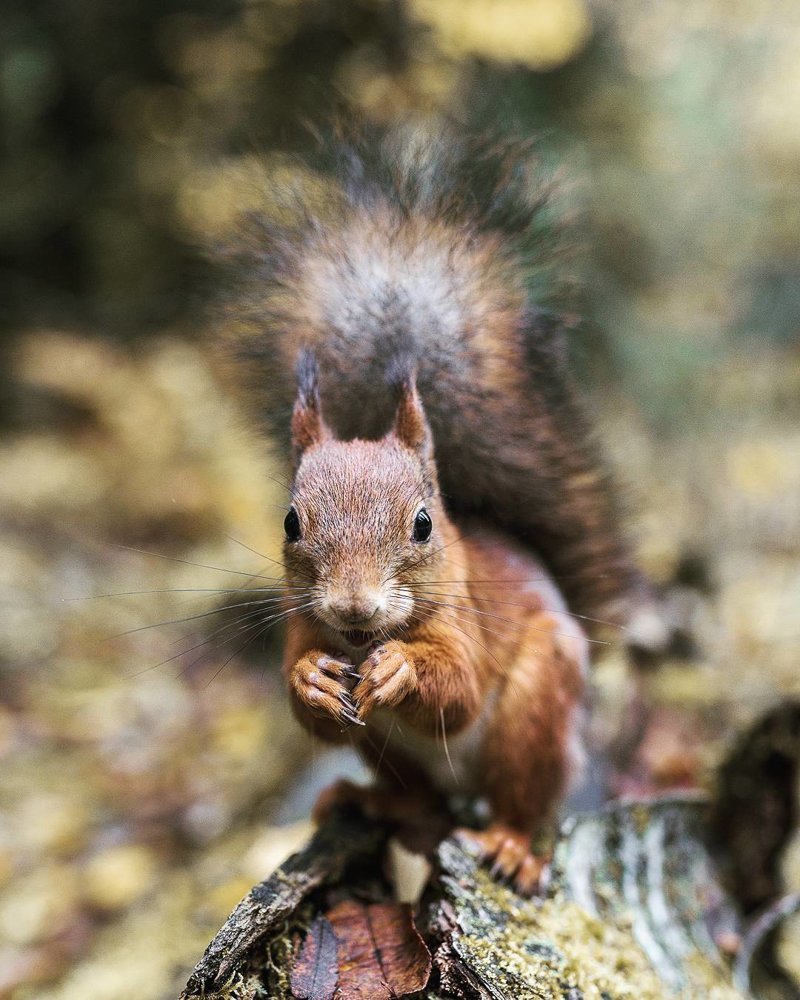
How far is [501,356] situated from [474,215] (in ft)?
1.01

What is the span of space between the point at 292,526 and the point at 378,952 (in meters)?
0.75

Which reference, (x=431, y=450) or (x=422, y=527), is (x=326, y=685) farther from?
(x=431, y=450)

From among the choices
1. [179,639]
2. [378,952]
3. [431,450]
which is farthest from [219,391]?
[378,952]

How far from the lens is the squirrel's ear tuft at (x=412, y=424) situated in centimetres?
160

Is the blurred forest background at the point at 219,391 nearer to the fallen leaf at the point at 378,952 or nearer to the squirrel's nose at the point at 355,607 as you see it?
the squirrel's nose at the point at 355,607

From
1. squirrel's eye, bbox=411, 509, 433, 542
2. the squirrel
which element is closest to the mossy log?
the squirrel

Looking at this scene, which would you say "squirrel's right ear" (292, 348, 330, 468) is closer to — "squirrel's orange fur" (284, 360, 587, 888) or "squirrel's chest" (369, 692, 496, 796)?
"squirrel's orange fur" (284, 360, 587, 888)

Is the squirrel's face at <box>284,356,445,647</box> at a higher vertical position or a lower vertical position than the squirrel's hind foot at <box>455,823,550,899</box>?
higher

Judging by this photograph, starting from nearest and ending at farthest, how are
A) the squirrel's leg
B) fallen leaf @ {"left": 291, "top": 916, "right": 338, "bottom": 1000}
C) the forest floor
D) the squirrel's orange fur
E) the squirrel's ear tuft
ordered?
fallen leaf @ {"left": 291, "top": 916, "right": 338, "bottom": 1000}, the squirrel's orange fur, the squirrel's ear tuft, the squirrel's leg, the forest floor

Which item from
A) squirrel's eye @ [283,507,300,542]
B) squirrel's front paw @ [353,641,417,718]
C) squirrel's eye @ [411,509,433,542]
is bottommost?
squirrel's front paw @ [353,641,417,718]

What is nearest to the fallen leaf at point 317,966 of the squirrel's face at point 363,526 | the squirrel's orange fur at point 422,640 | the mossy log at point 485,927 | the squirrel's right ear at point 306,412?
the mossy log at point 485,927

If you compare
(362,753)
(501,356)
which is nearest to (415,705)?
(362,753)

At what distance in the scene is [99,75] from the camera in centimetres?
529

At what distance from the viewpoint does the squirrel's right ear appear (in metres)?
1.62
